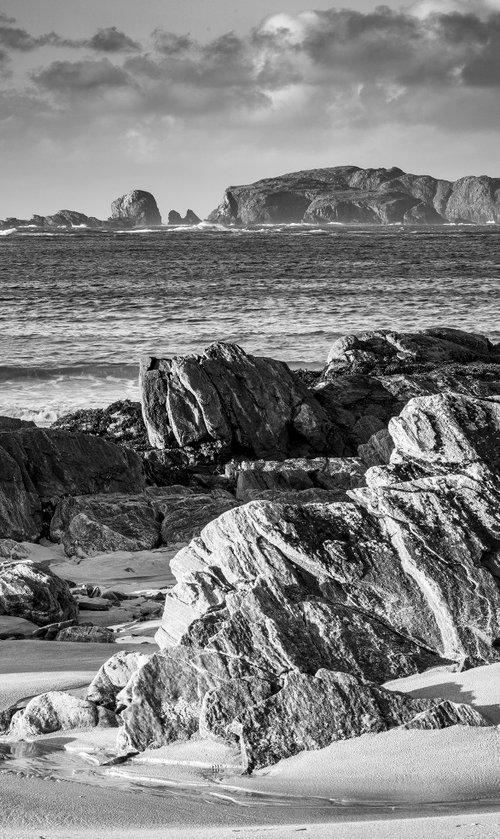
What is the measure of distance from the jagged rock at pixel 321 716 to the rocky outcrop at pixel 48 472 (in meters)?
7.86

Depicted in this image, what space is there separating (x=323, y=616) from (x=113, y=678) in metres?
1.57

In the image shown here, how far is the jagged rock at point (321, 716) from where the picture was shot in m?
5.77

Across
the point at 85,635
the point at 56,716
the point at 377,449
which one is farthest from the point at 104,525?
the point at 56,716

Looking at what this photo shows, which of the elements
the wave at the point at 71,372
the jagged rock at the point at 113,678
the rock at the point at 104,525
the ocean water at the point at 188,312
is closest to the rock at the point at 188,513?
the rock at the point at 104,525

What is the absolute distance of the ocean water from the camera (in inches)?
1072

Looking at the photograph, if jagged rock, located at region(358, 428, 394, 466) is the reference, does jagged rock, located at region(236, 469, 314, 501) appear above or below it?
below

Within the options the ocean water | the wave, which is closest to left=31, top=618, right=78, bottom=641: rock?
the ocean water

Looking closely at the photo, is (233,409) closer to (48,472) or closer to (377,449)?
(377,449)

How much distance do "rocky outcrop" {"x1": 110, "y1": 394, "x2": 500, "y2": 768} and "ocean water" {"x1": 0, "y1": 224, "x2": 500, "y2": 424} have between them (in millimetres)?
Answer: 15009

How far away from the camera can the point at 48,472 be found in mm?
14727

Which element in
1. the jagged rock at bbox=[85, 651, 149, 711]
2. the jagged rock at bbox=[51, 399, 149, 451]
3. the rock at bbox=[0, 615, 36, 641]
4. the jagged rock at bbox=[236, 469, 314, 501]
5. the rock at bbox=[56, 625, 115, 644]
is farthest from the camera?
the jagged rock at bbox=[51, 399, 149, 451]

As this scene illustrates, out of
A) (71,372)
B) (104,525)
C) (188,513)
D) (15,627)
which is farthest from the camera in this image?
(71,372)

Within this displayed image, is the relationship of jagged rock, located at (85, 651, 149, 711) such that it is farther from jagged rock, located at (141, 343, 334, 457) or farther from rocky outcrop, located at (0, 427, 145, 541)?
jagged rock, located at (141, 343, 334, 457)

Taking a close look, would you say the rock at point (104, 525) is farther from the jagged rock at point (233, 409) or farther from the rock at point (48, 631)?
the jagged rock at point (233, 409)
